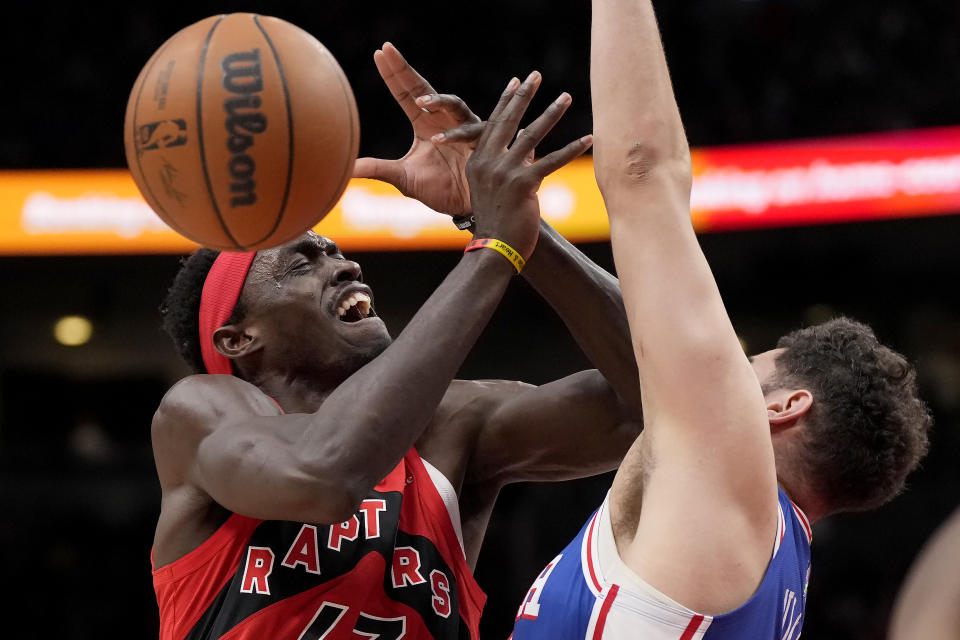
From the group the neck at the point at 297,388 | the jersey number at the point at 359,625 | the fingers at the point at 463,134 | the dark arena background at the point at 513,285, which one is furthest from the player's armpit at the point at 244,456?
the dark arena background at the point at 513,285

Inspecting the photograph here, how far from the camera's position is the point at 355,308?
3.14 metres

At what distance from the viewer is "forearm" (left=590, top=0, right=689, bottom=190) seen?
196 centimetres

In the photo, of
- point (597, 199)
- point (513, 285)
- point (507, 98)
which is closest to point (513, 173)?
point (507, 98)

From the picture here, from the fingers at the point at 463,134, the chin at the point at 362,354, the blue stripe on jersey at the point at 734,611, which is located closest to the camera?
the blue stripe on jersey at the point at 734,611

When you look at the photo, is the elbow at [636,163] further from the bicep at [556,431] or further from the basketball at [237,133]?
the bicep at [556,431]

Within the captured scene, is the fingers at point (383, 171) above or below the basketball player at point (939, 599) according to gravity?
below

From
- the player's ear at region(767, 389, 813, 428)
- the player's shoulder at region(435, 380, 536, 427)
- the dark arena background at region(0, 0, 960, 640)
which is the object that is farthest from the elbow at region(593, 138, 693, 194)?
the dark arena background at region(0, 0, 960, 640)

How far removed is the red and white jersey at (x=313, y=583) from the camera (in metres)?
2.69

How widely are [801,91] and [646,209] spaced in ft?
31.3

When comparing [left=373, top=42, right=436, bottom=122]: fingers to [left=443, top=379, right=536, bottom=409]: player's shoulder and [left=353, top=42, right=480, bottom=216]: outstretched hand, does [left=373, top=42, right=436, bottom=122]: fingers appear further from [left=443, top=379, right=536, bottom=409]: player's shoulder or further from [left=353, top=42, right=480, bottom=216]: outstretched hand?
[left=443, top=379, right=536, bottom=409]: player's shoulder

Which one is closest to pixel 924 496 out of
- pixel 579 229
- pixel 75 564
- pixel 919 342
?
pixel 919 342

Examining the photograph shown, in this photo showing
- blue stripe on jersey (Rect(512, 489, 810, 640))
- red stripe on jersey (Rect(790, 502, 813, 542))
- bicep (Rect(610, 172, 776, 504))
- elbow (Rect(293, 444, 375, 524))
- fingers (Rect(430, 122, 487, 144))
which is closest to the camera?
bicep (Rect(610, 172, 776, 504))

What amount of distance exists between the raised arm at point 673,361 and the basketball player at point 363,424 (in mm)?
645

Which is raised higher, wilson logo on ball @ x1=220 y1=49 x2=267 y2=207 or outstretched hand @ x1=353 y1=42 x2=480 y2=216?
wilson logo on ball @ x1=220 y1=49 x2=267 y2=207
